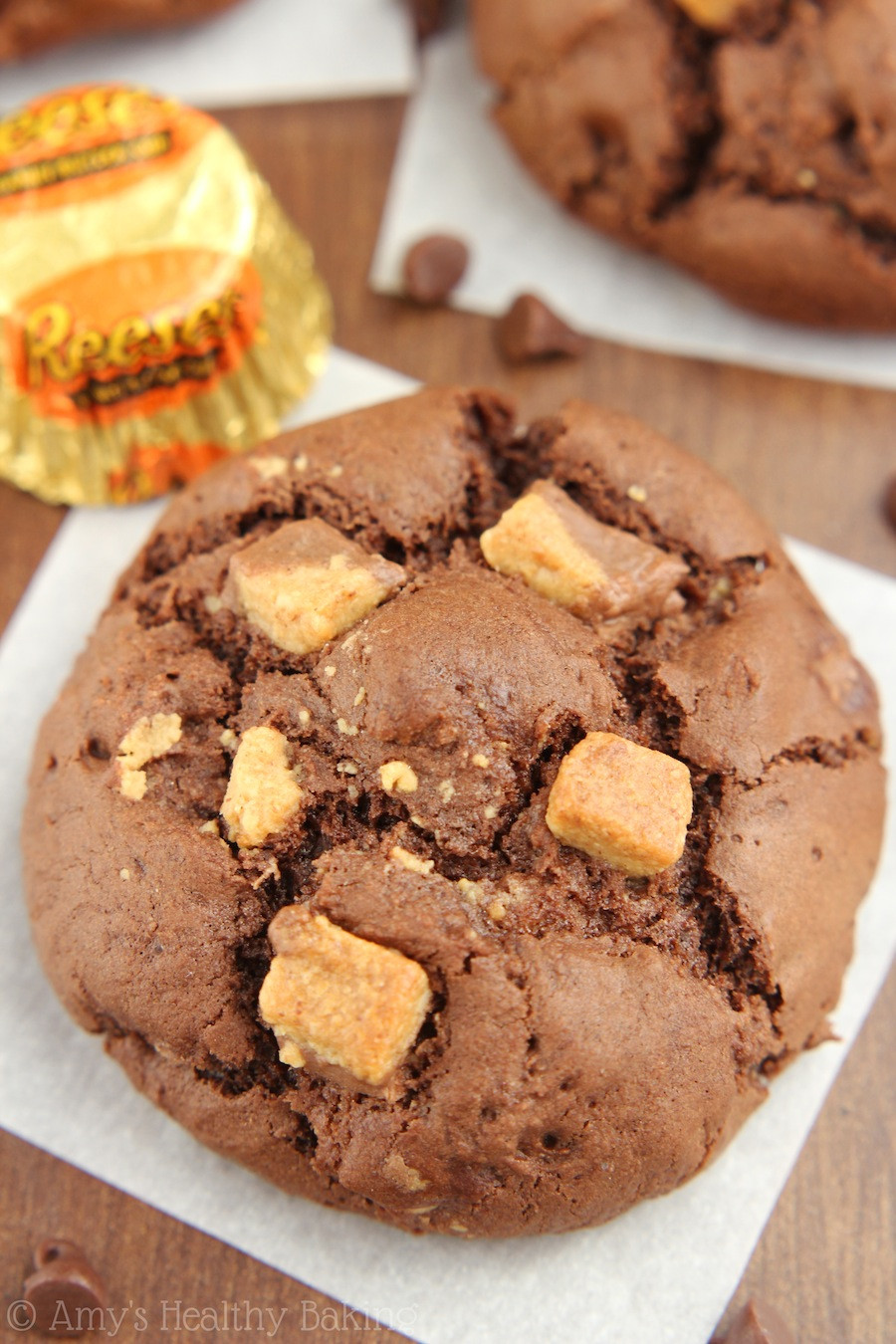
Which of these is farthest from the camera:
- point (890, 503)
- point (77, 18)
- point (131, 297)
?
point (77, 18)

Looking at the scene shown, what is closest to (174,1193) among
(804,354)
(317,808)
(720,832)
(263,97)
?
(317,808)

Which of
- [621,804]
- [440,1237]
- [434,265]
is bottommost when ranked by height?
[440,1237]

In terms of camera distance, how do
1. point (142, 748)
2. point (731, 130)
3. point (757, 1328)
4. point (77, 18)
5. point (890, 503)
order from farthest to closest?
1. point (77, 18)
2. point (890, 503)
3. point (731, 130)
4. point (757, 1328)
5. point (142, 748)

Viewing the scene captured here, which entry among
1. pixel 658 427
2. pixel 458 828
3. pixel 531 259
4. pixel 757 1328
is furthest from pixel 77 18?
pixel 757 1328

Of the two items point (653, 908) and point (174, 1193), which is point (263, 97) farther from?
point (174, 1193)

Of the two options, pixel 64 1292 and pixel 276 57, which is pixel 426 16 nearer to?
pixel 276 57

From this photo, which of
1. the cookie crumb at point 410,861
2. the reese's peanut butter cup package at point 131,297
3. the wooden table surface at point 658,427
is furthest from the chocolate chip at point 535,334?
the cookie crumb at point 410,861

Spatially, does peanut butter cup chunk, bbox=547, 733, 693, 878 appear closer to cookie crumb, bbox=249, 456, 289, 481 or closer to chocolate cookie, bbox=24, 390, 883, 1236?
chocolate cookie, bbox=24, 390, 883, 1236

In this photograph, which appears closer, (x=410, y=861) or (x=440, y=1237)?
(x=410, y=861)
